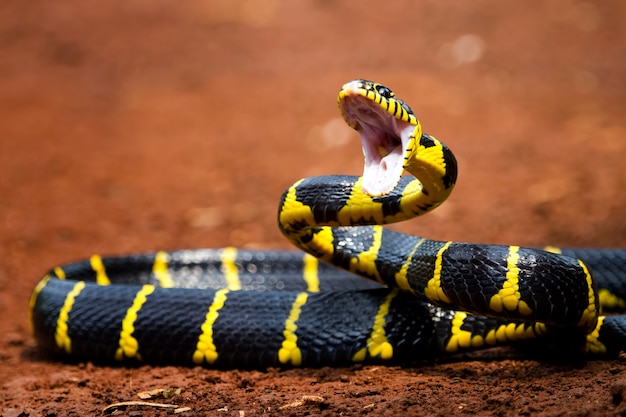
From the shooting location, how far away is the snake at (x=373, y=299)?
412 centimetres

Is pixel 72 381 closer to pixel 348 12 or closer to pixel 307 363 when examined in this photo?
pixel 307 363

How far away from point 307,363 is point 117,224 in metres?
4.75

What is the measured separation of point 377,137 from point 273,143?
7380mm

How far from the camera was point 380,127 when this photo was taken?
4293 mm

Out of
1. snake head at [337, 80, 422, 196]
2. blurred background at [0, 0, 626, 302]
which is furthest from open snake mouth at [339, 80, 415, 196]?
blurred background at [0, 0, 626, 302]

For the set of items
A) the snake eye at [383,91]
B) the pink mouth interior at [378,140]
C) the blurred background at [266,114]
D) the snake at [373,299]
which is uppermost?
the blurred background at [266,114]

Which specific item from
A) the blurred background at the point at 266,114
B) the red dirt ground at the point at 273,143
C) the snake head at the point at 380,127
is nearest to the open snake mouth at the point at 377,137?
the snake head at the point at 380,127

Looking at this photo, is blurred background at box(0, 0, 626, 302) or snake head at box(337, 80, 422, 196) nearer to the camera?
snake head at box(337, 80, 422, 196)

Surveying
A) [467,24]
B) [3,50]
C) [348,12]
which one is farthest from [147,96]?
[467,24]

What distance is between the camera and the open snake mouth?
405 centimetres

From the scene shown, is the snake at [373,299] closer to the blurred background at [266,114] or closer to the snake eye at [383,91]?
the snake eye at [383,91]

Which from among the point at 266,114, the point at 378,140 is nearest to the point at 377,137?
the point at 378,140

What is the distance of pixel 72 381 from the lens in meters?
5.00

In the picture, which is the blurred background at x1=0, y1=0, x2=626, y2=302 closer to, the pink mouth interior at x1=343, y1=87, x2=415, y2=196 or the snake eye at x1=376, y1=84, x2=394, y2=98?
the pink mouth interior at x1=343, y1=87, x2=415, y2=196
